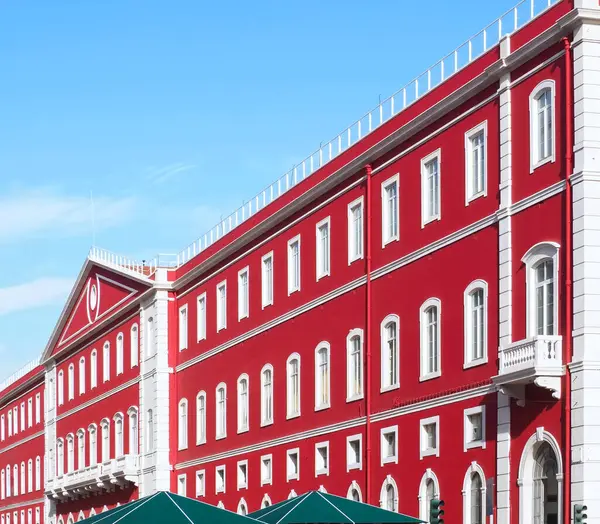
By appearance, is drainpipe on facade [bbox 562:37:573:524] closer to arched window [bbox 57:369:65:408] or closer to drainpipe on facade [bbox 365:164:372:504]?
drainpipe on facade [bbox 365:164:372:504]

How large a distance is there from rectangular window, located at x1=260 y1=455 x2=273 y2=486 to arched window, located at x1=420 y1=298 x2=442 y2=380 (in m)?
12.2

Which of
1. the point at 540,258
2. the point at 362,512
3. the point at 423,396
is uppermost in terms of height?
the point at 540,258

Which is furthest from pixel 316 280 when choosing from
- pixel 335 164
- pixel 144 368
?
pixel 144 368

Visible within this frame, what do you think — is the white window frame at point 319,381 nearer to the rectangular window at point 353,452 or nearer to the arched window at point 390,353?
the rectangular window at point 353,452

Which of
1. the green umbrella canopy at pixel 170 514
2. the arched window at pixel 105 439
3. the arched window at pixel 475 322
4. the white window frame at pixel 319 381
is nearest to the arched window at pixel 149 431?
the arched window at pixel 105 439

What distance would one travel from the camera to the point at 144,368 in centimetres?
6231

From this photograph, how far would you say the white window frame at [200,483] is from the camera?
182ft

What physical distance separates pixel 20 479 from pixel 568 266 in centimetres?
6692

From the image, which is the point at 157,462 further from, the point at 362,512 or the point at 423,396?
the point at 362,512

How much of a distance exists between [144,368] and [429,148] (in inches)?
1077

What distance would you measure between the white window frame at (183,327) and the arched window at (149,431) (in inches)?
140

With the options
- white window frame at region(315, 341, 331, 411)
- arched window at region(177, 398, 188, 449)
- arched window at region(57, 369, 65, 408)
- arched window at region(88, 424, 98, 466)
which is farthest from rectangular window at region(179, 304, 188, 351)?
arched window at region(57, 369, 65, 408)

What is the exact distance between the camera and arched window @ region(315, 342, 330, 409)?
4438cm

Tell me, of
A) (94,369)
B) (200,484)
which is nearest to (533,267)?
(200,484)
